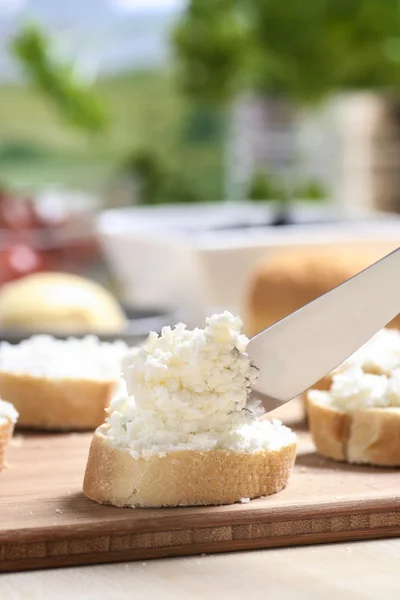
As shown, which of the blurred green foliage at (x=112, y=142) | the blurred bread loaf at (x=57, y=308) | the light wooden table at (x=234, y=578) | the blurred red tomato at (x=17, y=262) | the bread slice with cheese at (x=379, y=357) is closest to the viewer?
the light wooden table at (x=234, y=578)

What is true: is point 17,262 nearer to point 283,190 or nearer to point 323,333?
point 283,190

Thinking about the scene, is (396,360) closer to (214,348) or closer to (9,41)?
(214,348)

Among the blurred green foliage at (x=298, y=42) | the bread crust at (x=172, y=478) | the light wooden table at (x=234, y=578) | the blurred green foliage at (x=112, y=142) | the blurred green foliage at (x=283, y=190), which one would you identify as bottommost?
the light wooden table at (x=234, y=578)

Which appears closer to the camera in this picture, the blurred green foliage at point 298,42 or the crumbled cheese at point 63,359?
the crumbled cheese at point 63,359

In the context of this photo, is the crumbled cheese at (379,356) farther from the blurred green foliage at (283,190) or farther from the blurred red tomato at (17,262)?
the blurred green foliage at (283,190)

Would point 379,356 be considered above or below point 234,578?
above

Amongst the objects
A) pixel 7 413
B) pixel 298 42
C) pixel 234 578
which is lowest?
pixel 234 578

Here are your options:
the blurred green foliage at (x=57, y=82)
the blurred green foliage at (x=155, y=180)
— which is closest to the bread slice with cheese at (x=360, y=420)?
the blurred green foliage at (x=57, y=82)

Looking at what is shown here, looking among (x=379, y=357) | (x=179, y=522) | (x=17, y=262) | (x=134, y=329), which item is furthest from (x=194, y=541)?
(x=17, y=262)
